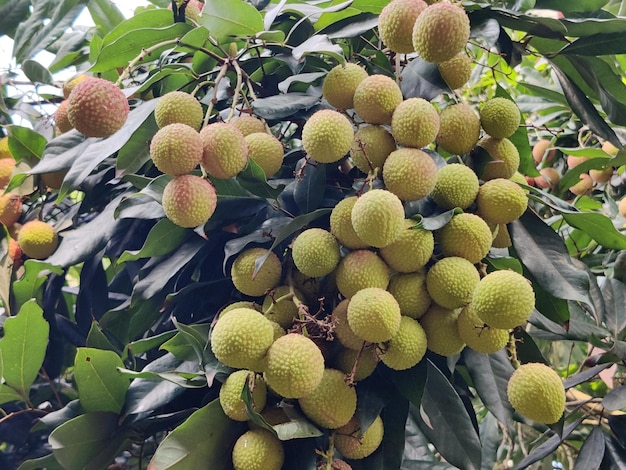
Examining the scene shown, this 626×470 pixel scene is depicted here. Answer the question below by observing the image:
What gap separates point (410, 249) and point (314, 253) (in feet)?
0.37

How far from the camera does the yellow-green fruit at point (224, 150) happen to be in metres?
0.73

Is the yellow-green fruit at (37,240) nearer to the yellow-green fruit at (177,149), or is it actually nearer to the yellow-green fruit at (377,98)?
the yellow-green fruit at (177,149)

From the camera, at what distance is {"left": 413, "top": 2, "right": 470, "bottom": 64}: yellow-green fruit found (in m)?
0.70

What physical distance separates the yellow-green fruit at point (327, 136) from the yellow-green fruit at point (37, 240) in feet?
1.72

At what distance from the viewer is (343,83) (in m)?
0.80

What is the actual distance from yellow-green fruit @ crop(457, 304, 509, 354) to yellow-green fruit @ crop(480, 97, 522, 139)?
0.83 feet

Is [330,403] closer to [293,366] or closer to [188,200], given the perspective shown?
[293,366]

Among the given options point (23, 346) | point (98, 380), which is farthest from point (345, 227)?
point (23, 346)

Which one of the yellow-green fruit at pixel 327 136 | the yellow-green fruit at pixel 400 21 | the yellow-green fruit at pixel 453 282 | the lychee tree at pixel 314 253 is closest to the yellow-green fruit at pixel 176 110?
the lychee tree at pixel 314 253

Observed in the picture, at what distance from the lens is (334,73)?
80 cm

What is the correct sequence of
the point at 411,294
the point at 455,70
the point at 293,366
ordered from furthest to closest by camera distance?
the point at 455,70 → the point at 411,294 → the point at 293,366

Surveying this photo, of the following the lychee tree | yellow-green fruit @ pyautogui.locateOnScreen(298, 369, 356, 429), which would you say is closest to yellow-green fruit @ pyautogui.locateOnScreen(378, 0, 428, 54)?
the lychee tree

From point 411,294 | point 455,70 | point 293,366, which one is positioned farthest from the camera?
point 455,70

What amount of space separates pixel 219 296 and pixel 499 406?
0.41 m
